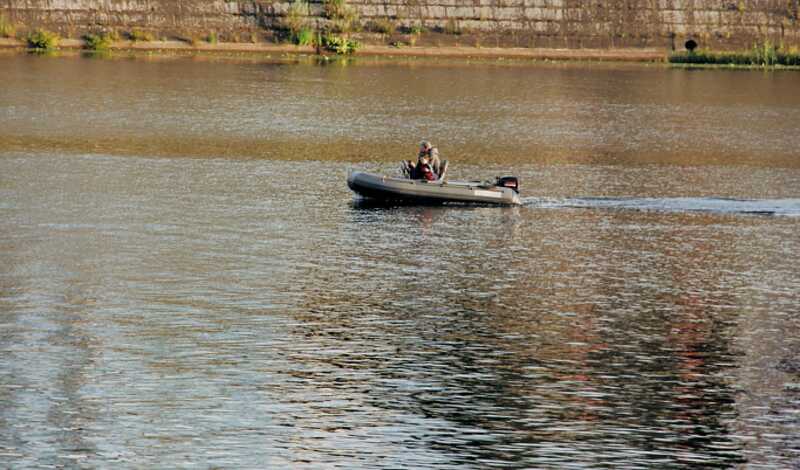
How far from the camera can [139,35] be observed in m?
90.4

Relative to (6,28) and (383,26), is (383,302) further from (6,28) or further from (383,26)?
(383,26)

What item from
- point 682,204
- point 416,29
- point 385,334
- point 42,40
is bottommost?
point 682,204

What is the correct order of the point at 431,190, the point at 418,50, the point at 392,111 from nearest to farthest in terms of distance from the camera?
1. the point at 431,190
2. the point at 392,111
3. the point at 418,50

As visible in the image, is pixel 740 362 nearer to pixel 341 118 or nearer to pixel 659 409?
pixel 659 409

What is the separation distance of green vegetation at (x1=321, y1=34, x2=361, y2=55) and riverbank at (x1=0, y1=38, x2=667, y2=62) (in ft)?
1.77

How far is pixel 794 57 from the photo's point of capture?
317 feet

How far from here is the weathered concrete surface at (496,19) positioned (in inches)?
3543

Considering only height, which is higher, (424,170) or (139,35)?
(139,35)

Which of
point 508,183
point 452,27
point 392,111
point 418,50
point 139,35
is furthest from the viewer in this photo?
point 452,27

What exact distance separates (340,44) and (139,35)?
1200cm

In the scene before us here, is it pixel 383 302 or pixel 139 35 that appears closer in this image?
pixel 383 302

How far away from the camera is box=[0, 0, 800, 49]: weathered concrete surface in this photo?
295ft

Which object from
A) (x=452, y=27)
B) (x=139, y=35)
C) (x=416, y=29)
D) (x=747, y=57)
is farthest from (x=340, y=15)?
(x=747, y=57)

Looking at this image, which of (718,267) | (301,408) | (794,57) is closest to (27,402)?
(301,408)
